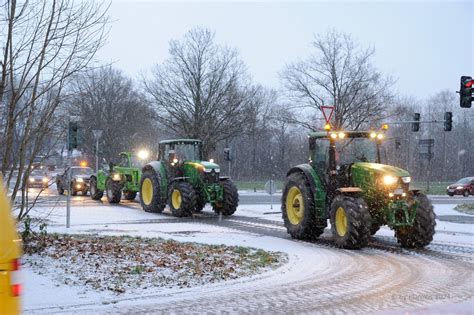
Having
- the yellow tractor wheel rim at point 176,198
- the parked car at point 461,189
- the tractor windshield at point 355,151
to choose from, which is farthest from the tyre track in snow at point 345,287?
the parked car at point 461,189

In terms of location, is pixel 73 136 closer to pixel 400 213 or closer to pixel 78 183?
pixel 400 213

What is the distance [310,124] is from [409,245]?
92.4 feet

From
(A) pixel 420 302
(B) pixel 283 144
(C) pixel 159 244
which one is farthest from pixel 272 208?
(B) pixel 283 144

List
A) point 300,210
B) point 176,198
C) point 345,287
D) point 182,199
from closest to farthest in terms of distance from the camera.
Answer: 1. point 345,287
2. point 300,210
3. point 182,199
4. point 176,198

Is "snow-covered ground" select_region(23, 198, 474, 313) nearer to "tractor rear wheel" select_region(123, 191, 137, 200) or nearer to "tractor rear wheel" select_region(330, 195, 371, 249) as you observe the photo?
"tractor rear wheel" select_region(330, 195, 371, 249)

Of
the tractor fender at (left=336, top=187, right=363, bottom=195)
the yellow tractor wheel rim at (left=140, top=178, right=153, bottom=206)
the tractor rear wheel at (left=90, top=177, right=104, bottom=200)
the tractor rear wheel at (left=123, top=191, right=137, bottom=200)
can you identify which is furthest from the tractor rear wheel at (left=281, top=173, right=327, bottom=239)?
the tractor rear wheel at (left=90, top=177, right=104, bottom=200)

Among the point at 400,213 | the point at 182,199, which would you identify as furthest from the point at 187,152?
the point at 400,213

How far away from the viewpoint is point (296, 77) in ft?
134

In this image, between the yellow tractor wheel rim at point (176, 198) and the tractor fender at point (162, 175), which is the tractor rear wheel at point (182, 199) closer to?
the yellow tractor wheel rim at point (176, 198)

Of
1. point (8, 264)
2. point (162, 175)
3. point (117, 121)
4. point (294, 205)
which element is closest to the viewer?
point (8, 264)

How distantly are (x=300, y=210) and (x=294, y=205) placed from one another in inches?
20.4

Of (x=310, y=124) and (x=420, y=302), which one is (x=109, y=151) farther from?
(x=420, y=302)

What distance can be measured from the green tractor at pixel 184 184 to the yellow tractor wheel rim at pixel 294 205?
512 centimetres

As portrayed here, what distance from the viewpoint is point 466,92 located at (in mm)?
20000
